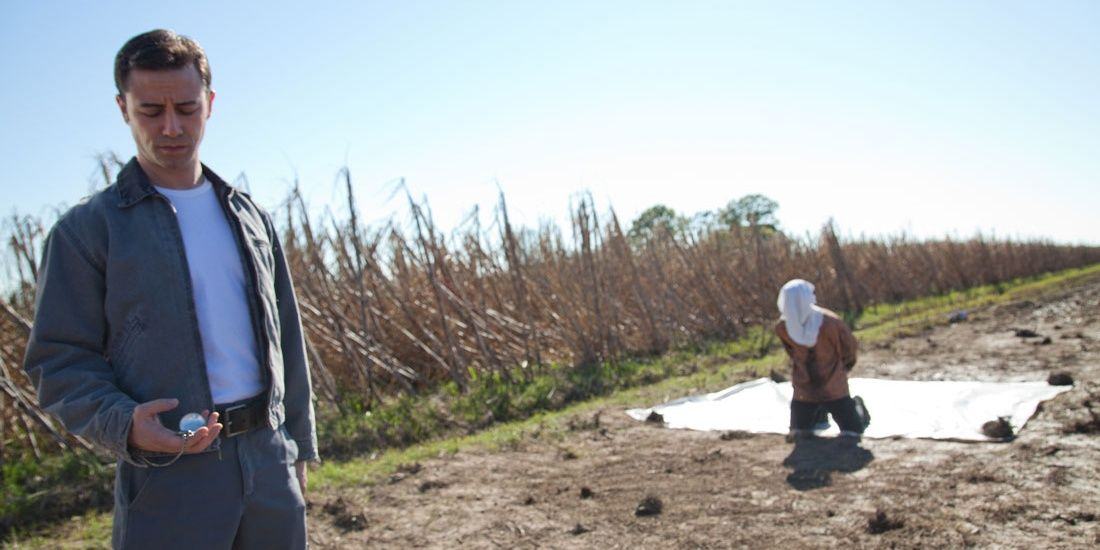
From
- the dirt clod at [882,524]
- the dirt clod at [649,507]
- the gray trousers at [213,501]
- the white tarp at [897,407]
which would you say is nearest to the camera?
the gray trousers at [213,501]

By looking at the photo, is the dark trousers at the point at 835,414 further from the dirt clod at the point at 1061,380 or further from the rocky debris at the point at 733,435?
the dirt clod at the point at 1061,380

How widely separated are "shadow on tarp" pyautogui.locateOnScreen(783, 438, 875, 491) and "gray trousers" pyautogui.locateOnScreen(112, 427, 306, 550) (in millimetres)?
2838

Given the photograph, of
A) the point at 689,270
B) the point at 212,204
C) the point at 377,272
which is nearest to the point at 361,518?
the point at 212,204

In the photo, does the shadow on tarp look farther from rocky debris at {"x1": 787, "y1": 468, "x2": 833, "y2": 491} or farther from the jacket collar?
the jacket collar

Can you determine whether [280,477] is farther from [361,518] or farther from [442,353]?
[442,353]

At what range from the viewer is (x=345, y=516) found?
3.69 meters

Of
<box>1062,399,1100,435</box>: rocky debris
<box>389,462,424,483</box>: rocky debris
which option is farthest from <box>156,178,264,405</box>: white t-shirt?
<box>1062,399,1100,435</box>: rocky debris

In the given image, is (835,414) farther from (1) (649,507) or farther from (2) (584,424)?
(1) (649,507)

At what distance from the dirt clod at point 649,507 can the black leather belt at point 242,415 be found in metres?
2.33

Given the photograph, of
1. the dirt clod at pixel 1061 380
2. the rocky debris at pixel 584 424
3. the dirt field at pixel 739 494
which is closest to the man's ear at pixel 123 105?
the dirt field at pixel 739 494

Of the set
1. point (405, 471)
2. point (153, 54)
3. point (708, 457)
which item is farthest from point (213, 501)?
point (708, 457)

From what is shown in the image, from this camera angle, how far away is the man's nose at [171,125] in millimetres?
1498

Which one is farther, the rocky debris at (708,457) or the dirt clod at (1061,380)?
the dirt clod at (1061,380)

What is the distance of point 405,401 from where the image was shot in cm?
610
